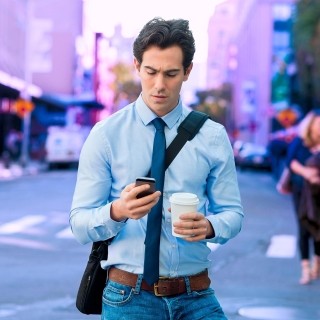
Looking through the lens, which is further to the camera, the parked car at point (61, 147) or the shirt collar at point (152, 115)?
the parked car at point (61, 147)

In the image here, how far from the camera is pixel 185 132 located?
350 cm

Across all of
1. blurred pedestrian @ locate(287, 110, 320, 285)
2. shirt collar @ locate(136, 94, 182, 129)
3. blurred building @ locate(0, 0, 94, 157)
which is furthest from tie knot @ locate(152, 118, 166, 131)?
blurred building @ locate(0, 0, 94, 157)

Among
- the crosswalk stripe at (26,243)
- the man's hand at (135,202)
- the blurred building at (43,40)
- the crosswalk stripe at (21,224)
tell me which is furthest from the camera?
the blurred building at (43,40)

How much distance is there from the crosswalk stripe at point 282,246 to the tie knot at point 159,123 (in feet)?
29.6

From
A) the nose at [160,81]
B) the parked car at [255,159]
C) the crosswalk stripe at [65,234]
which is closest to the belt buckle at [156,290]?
the nose at [160,81]

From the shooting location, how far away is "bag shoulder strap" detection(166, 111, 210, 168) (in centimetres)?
345

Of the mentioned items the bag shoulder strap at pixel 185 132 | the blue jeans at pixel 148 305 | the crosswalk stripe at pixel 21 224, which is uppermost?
the bag shoulder strap at pixel 185 132

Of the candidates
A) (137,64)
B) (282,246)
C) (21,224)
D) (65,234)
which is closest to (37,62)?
(21,224)

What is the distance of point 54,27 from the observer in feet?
335

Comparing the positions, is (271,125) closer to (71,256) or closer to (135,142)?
(71,256)

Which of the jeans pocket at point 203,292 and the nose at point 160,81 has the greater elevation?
the nose at point 160,81

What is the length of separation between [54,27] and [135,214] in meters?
101

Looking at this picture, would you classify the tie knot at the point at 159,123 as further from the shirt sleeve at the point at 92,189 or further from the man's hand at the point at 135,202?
the man's hand at the point at 135,202

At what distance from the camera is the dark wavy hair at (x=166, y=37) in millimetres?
3393
